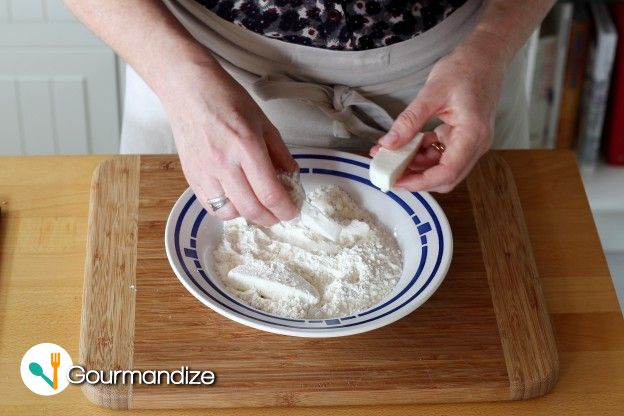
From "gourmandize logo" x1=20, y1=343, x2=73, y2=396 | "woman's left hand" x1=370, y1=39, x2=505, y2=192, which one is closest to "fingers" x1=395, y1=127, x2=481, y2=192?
"woman's left hand" x1=370, y1=39, x2=505, y2=192

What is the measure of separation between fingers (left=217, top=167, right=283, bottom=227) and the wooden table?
0.21 meters

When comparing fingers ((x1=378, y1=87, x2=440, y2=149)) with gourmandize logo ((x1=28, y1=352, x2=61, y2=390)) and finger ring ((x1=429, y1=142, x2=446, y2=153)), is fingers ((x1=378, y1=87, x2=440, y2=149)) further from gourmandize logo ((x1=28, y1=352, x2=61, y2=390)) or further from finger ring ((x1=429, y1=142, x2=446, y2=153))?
gourmandize logo ((x1=28, y1=352, x2=61, y2=390))

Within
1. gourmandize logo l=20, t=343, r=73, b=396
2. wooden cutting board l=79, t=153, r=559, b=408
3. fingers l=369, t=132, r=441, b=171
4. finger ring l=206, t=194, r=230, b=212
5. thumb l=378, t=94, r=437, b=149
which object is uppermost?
thumb l=378, t=94, r=437, b=149

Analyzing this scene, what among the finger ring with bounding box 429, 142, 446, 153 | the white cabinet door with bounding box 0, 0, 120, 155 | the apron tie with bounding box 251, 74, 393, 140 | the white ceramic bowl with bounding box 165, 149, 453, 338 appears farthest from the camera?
the white cabinet door with bounding box 0, 0, 120, 155

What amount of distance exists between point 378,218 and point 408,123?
0.17 metres

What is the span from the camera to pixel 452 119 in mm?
1069

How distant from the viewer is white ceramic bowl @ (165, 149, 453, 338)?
3.18ft

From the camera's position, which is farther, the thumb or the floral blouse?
the floral blouse

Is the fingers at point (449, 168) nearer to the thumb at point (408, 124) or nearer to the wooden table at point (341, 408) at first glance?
the thumb at point (408, 124)

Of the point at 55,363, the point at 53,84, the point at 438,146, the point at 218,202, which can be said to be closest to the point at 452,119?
the point at 438,146

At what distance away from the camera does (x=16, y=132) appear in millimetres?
2082

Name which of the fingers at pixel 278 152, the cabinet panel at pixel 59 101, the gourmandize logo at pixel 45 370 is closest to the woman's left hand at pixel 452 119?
the fingers at pixel 278 152

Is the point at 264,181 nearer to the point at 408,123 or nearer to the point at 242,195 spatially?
the point at 242,195

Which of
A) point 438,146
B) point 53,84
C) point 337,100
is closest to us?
point 438,146
